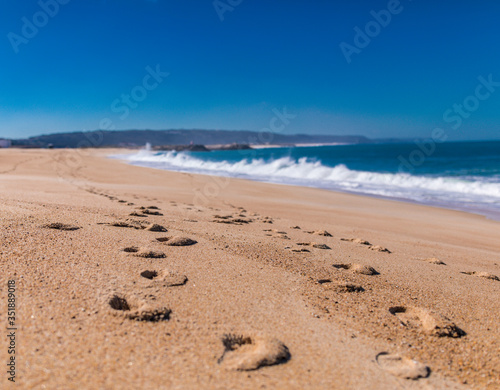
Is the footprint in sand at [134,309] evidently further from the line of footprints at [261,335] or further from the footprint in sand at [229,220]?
the footprint in sand at [229,220]

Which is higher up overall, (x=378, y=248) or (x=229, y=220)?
(x=229, y=220)

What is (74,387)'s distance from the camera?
150 cm

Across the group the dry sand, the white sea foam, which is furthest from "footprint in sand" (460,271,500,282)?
the white sea foam

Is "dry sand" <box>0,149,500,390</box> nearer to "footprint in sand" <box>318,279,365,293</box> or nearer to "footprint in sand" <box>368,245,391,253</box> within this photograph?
"footprint in sand" <box>318,279,365,293</box>

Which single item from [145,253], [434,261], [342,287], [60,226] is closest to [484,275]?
[434,261]

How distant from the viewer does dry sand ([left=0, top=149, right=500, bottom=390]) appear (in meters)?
1.70

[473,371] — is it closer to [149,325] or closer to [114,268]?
[149,325]

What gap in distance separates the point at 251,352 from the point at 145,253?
5.11ft

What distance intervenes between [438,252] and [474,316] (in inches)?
98.9

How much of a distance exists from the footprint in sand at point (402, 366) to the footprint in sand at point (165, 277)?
1412 millimetres

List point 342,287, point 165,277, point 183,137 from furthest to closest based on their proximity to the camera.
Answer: point 183,137 → point 342,287 → point 165,277

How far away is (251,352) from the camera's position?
1869 mm

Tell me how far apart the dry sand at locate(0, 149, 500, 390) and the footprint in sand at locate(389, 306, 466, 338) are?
13 millimetres

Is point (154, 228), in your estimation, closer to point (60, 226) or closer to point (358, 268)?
point (60, 226)
